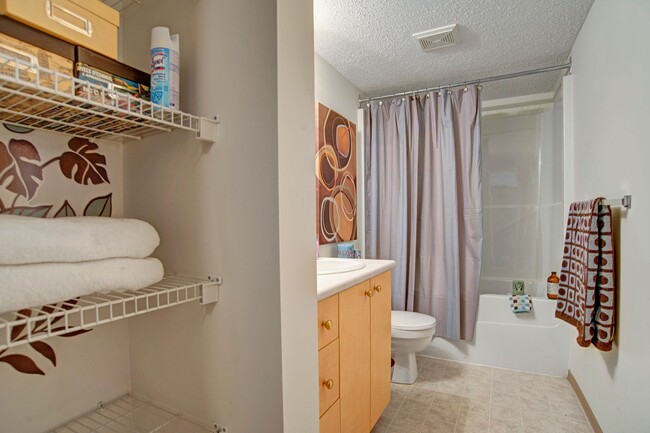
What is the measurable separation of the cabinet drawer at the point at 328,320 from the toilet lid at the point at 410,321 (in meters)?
1.18

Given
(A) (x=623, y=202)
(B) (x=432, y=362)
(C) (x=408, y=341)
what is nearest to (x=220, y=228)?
(A) (x=623, y=202)

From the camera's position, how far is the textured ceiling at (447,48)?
6.17 ft

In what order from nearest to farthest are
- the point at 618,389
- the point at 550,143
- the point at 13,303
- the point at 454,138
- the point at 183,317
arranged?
the point at 13,303, the point at 183,317, the point at 618,389, the point at 454,138, the point at 550,143

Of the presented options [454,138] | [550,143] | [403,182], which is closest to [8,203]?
[403,182]

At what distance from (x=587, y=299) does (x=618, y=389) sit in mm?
410

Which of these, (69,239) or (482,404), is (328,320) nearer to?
(69,239)

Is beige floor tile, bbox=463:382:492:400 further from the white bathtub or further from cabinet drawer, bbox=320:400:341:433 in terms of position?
cabinet drawer, bbox=320:400:341:433

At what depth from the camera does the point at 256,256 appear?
2.64ft

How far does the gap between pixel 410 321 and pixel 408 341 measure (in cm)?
18

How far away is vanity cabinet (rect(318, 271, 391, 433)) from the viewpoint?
1228 millimetres

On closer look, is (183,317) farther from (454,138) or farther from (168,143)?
(454,138)

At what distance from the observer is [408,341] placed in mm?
2309

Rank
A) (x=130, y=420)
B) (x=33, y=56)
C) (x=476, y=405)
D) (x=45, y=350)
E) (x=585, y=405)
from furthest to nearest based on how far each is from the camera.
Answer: (x=476, y=405) → (x=585, y=405) → (x=130, y=420) → (x=45, y=350) → (x=33, y=56)

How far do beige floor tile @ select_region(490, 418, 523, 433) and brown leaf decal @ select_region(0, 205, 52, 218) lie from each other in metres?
2.25
